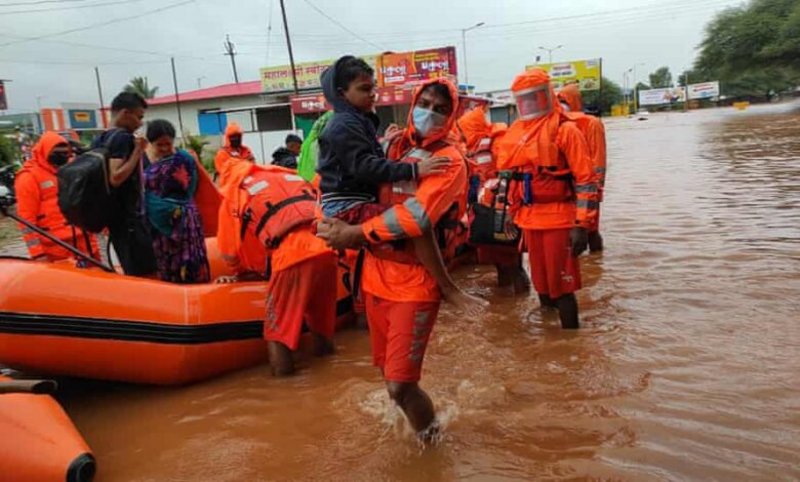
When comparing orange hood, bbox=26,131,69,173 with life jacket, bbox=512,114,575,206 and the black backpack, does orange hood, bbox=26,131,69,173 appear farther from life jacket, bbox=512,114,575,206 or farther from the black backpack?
life jacket, bbox=512,114,575,206

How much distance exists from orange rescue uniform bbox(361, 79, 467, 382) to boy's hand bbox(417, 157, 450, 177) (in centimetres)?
2

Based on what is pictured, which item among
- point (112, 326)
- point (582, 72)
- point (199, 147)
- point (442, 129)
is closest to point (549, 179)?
point (442, 129)

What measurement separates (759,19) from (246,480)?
51.6m

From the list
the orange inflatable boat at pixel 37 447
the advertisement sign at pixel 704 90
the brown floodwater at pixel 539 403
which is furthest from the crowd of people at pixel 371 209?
the advertisement sign at pixel 704 90

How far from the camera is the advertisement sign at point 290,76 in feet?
113

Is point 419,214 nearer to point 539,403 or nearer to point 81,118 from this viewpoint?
point 539,403

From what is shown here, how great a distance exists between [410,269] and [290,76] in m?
33.7

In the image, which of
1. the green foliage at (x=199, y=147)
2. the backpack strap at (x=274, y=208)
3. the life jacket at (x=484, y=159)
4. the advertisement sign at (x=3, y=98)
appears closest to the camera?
the backpack strap at (x=274, y=208)

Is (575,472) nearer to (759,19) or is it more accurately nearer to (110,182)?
(110,182)

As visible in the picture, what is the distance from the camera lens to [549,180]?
13.6 feet

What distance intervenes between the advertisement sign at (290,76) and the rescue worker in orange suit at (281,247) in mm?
31432

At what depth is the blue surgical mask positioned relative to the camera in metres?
2.64

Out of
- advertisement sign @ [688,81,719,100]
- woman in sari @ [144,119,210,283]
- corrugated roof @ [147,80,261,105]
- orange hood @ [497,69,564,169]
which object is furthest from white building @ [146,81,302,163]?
advertisement sign @ [688,81,719,100]

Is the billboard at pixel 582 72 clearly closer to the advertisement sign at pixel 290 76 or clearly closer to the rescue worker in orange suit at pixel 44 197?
the advertisement sign at pixel 290 76
